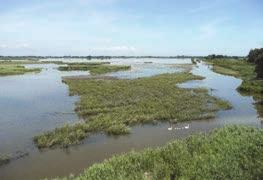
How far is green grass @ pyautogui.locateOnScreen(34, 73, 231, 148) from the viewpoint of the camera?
22.1 meters

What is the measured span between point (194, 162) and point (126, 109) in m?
15.2

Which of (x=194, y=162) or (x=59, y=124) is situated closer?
(x=194, y=162)

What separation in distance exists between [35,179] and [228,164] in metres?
8.68

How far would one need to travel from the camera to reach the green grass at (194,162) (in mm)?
13656

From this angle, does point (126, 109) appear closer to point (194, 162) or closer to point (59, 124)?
point (59, 124)

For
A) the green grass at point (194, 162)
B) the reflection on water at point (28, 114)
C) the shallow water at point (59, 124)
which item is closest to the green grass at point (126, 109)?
the shallow water at point (59, 124)

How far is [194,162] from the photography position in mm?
14695

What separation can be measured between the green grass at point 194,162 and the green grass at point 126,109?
6.41m

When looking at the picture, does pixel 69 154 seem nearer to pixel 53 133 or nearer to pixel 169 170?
pixel 53 133

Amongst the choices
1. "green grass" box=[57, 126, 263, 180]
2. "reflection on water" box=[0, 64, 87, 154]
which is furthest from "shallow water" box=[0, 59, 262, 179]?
"green grass" box=[57, 126, 263, 180]

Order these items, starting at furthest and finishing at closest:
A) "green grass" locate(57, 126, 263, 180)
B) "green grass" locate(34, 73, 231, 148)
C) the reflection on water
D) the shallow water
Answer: "green grass" locate(34, 73, 231, 148)
the reflection on water
the shallow water
"green grass" locate(57, 126, 263, 180)

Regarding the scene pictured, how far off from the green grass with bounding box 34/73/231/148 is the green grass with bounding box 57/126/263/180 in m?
6.41

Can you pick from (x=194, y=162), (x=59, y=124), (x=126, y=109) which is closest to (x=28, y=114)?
(x=59, y=124)

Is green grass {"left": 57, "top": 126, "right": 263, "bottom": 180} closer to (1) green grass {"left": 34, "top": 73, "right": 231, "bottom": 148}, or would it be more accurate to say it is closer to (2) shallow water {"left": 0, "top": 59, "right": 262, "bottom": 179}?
(2) shallow water {"left": 0, "top": 59, "right": 262, "bottom": 179}
